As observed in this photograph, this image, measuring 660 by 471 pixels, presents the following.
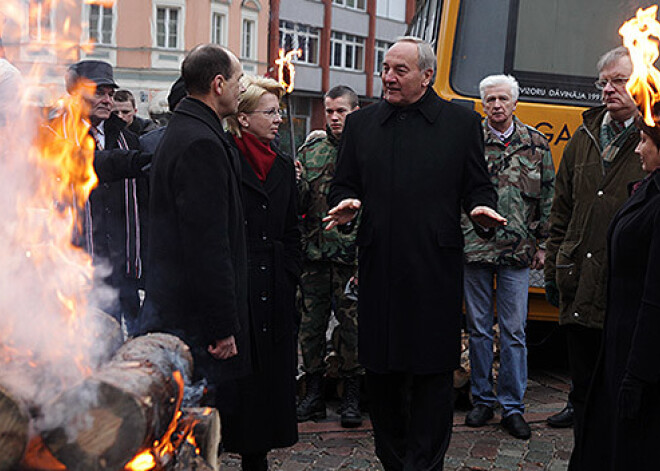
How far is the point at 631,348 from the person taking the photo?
3.27 meters

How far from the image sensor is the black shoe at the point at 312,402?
5824 millimetres

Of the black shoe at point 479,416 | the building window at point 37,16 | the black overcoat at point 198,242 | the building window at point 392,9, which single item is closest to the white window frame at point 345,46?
the building window at point 392,9

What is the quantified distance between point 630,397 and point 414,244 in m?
1.45

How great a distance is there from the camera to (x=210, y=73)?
150 inches

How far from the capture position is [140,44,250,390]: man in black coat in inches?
140

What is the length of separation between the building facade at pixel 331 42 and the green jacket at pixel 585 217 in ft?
103

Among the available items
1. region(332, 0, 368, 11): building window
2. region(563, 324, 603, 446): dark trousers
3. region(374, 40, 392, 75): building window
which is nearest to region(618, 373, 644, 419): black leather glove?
region(563, 324, 603, 446): dark trousers

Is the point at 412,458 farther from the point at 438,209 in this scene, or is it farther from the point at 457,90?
the point at 457,90

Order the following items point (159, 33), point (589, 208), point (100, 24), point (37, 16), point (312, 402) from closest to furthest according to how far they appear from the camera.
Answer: point (589, 208)
point (312, 402)
point (37, 16)
point (100, 24)
point (159, 33)

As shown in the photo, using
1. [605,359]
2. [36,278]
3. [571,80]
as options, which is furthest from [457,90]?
[36,278]

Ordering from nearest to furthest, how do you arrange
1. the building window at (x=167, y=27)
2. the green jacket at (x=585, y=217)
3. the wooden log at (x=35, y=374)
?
the wooden log at (x=35, y=374) → the green jacket at (x=585, y=217) → the building window at (x=167, y=27)

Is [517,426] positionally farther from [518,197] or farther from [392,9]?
[392,9]

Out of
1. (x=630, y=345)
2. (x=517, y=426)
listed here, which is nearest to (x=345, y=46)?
(x=517, y=426)

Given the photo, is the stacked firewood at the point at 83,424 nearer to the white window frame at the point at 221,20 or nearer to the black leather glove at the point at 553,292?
the black leather glove at the point at 553,292
